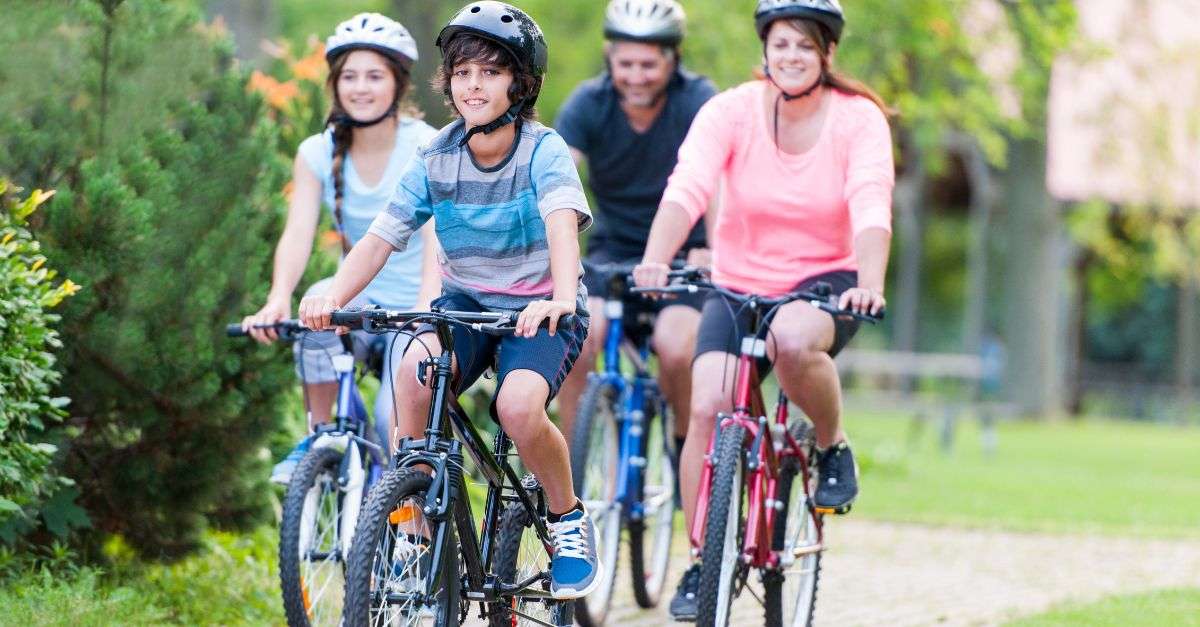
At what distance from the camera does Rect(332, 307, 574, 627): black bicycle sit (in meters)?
4.36

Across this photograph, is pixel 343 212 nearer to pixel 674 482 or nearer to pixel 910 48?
pixel 674 482

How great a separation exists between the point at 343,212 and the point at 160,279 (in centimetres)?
66

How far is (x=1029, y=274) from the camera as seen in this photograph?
26203mm

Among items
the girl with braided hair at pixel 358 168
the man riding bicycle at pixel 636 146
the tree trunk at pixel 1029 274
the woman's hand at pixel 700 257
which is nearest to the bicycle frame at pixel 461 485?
the girl with braided hair at pixel 358 168

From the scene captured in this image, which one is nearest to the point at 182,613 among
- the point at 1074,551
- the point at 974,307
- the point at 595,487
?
the point at 595,487

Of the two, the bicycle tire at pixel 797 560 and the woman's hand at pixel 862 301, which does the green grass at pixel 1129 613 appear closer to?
the bicycle tire at pixel 797 560

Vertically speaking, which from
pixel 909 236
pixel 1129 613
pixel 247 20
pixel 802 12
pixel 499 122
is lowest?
pixel 1129 613

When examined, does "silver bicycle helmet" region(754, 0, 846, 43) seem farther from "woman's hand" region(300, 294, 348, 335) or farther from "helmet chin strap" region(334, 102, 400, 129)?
"woman's hand" region(300, 294, 348, 335)

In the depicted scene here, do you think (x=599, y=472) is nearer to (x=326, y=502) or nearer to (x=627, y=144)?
(x=627, y=144)

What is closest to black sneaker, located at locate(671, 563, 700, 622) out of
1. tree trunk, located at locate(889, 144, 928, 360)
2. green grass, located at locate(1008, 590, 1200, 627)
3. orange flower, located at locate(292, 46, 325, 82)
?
green grass, located at locate(1008, 590, 1200, 627)

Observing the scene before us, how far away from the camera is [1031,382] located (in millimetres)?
26172

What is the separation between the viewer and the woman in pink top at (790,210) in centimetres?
566

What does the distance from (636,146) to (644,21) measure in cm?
54

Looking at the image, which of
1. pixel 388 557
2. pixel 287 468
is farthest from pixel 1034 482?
pixel 388 557
